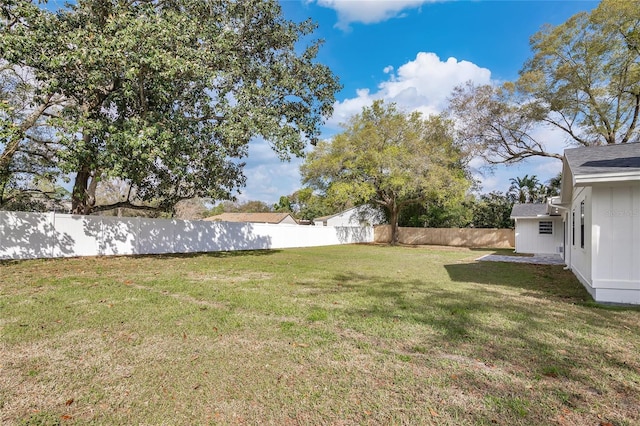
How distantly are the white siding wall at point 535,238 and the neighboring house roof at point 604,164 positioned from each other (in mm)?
12769

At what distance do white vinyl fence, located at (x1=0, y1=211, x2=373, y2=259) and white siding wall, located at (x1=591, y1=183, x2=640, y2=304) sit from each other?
46.0 ft

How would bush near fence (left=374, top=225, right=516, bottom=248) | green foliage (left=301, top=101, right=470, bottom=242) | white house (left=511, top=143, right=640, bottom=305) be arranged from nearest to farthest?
white house (left=511, top=143, right=640, bottom=305) → green foliage (left=301, top=101, right=470, bottom=242) → bush near fence (left=374, top=225, right=516, bottom=248)

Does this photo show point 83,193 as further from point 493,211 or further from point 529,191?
point 529,191

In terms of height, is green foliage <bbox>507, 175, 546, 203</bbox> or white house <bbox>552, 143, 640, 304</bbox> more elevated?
green foliage <bbox>507, 175, 546, 203</bbox>

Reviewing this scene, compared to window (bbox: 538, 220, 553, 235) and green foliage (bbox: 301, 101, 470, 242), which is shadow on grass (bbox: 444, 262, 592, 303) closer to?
window (bbox: 538, 220, 553, 235)

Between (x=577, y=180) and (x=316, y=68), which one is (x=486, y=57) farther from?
(x=577, y=180)

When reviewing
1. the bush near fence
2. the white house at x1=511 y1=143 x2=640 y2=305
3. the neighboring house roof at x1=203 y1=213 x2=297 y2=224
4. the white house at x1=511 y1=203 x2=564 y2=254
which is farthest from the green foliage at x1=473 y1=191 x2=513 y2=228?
the white house at x1=511 y1=143 x2=640 y2=305

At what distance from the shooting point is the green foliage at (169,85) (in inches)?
348

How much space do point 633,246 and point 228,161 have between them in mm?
12622

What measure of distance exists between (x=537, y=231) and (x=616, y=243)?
1508 cm

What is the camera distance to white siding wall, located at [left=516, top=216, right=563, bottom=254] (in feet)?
61.8

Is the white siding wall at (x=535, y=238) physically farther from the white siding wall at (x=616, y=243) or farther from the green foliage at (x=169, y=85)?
the white siding wall at (x=616, y=243)

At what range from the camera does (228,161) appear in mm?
13859

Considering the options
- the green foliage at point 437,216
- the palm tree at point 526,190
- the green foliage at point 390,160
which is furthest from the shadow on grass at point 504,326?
the palm tree at point 526,190
